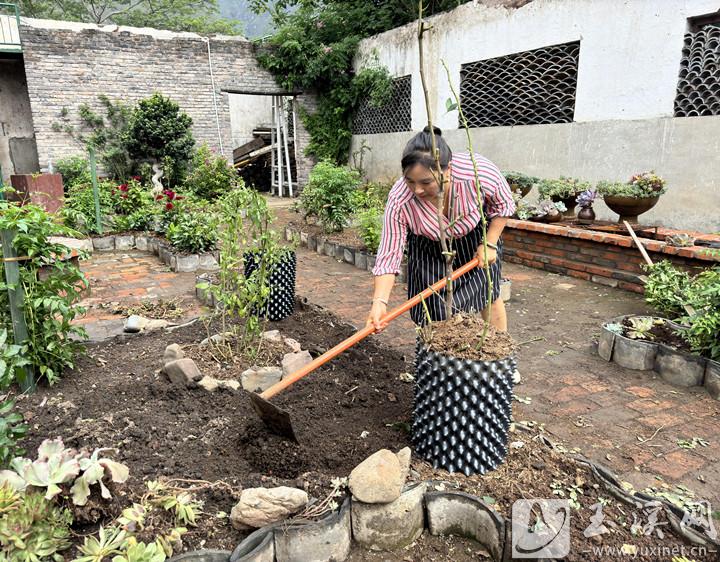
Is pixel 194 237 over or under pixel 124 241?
over

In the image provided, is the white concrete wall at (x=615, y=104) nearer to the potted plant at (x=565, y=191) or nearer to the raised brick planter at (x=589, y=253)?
the potted plant at (x=565, y=191)

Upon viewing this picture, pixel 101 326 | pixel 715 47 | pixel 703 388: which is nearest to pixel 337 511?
pixel 703 388

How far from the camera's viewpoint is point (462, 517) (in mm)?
2008

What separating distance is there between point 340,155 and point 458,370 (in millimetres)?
12617

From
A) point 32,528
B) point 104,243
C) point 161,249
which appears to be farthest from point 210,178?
point 32,528

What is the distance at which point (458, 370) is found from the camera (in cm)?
212

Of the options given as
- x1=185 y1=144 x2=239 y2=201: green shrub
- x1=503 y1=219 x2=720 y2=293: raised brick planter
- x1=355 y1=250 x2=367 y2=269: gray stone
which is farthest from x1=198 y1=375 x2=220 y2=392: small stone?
x1=185 y1=144 x2=239 y2=201: green shrub

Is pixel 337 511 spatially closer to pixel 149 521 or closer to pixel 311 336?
pixel 149 521

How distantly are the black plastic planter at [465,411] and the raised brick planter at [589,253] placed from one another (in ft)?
12.0

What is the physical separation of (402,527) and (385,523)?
0.24 ft

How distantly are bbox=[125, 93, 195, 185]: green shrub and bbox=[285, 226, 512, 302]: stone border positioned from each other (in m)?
5.28

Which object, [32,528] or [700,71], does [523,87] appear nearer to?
[700,71]

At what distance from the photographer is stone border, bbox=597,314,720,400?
129 inches

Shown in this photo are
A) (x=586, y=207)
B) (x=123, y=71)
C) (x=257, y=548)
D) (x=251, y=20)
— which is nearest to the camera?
(x=257, y=548)
